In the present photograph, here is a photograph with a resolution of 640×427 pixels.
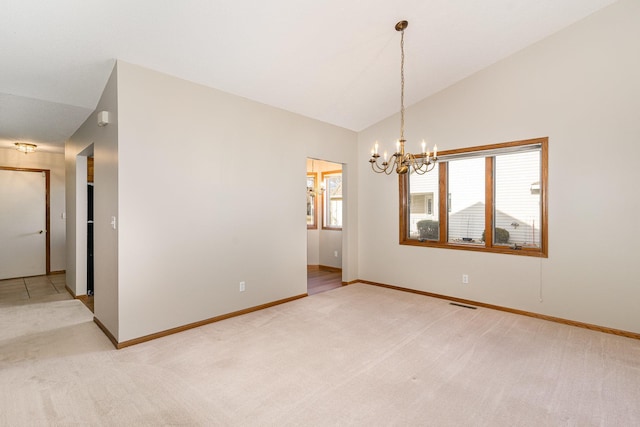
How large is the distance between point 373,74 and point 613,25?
8.64 feet

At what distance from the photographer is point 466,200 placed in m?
4.72

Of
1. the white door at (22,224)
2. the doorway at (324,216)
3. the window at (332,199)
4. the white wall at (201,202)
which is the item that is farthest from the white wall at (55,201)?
the window at (332,199)

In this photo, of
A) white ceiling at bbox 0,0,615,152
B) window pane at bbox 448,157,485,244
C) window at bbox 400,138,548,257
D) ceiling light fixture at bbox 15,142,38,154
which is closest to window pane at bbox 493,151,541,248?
window at bbox 400,138,548,257

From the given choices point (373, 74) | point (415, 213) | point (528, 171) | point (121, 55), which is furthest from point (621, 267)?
point (121, 55)

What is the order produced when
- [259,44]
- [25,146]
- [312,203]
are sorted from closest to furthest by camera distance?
[259,44] < [25,146] < [312,203]

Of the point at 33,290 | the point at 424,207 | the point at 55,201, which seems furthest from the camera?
the point at 55,201

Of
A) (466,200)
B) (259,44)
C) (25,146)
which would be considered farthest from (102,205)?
(466,200)

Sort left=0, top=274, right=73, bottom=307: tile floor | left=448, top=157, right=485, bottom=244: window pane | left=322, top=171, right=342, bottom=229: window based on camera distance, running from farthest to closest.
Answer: left=322, top=171, right=342, bottom=229: window, left=0, top=274, right=73, bottom=307: tile floor, left=448, top=157, right=485, bottom=244: window pane

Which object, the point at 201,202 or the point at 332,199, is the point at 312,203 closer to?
the point at 332,199

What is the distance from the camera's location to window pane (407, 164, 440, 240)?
199 inches

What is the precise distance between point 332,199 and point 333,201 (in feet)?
0.18

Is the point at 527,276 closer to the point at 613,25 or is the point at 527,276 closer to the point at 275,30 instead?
the point at 613,25

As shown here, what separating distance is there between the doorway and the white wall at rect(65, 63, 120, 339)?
13.5 feet

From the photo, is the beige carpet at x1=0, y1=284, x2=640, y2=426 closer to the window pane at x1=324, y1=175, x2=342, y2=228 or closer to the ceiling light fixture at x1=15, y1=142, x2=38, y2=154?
the ceiling light fixture at x1=15, y1=142, x2=38, y2=154
